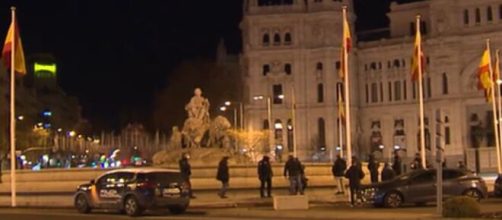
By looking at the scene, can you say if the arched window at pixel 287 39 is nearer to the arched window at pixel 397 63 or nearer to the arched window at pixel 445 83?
the arched window at pixel 397 63

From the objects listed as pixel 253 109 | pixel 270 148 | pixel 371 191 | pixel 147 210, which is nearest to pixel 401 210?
pixel 371 191

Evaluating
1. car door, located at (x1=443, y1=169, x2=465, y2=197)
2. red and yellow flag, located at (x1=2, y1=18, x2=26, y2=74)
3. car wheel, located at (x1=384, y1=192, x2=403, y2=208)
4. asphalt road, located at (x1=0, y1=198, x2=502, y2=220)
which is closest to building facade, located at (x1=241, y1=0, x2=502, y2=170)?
car door, located at (x1=443, y1=169, x2=465, y2=197)

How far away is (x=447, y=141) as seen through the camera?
114 meters

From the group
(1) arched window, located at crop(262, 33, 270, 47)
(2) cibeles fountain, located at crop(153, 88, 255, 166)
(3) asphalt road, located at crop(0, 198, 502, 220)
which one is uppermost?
(1) arched window, located at crop(262, 33, 270, 47)

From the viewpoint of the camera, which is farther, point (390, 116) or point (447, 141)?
point (390, 116)

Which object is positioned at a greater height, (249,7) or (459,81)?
(249,7)

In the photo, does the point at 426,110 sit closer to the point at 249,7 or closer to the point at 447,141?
the point at 447,141

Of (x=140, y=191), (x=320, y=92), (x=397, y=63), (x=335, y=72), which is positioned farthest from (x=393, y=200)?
(x=397, y=63)

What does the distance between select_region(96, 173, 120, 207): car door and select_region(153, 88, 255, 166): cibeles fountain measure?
19.7 metres

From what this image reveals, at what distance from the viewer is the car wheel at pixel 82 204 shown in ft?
108

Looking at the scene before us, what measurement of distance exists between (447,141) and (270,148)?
22847 mm

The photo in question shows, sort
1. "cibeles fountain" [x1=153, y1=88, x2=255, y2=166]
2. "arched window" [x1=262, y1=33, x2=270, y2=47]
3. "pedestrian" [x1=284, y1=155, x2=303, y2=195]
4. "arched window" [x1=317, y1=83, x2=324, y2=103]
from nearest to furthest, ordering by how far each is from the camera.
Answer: "pedestrian" [x1=284, y1=155, x2=303, y2=195]
"cibeles fountain" [x1=153, y1=88, x2=255, y2=166]
"arched window" [x1=317, y1=83, x2=324, y2=103]
"arched window" [x1=262, y1=33, x2=270, y2=47]

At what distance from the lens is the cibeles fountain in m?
52.3

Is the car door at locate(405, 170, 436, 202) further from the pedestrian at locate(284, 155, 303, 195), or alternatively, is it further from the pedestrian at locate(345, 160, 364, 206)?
the pedestrian at locate(284, 155, 303, 195)
